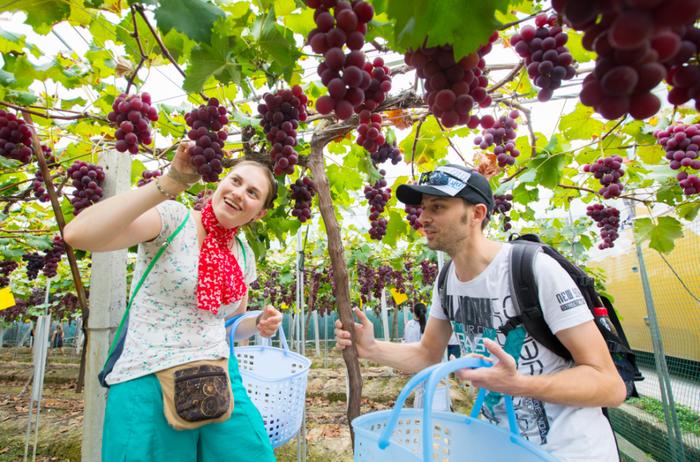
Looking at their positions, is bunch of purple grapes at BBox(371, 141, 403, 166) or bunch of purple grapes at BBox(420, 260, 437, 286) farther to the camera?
bunch of purple grapes at BBox(420, 260, 437, 286)

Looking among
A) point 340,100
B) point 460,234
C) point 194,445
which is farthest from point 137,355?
point 460,234

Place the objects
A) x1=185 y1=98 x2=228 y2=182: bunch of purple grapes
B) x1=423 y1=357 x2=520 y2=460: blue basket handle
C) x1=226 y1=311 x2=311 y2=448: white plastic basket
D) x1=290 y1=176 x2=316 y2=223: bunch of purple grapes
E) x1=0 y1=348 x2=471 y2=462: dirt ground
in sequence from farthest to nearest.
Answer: x1=0 y1=348 x2=471 y2=462: dirt ground, x1=290 y1=176 x2=316 y2=223: bunch of purple grapes, x1=226 y1=311 x2=311 y2=448: white plastic basket, x1=185 y1=98 x2=228 y2=182: bunch of purple grapes, x1=423 y1=357 x2=520 y2=460: blue basket handle

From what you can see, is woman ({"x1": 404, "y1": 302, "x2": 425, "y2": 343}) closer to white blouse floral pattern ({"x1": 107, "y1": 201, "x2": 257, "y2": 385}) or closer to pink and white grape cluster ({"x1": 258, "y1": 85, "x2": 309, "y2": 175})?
white blouse floral pattern ({"x1": 107, "y1": 201, "x2": 257, "y2": 385})

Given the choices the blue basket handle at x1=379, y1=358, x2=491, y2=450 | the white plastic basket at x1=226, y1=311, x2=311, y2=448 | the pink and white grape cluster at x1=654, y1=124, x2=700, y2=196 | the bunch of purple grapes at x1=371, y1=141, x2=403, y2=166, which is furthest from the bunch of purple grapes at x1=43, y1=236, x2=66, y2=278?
the pink and white grape cluster at x1=654, y1=124, x2=700, y2=196

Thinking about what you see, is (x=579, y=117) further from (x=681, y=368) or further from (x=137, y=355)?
(x=681, y=368)

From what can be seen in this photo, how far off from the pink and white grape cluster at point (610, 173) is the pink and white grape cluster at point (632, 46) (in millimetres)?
2615

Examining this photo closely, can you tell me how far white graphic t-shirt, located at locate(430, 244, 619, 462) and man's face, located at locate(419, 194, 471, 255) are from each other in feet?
0.62

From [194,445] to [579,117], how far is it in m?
2.77

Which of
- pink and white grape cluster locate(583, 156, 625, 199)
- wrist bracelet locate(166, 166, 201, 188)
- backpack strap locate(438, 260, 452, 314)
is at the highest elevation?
pink and white grape cluster locate(583, 156, 625, 199)

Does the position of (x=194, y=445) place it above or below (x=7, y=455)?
above

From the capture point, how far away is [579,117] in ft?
8.27

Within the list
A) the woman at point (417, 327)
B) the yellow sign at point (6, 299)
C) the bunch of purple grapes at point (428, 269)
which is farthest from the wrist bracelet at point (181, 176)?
the bunch of purple grapes at point (428, 269)

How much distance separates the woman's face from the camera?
174 cm

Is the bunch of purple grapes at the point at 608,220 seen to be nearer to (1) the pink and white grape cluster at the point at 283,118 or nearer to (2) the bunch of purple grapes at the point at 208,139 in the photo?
(1) the pink and white grape cluster at the point at 283,118
